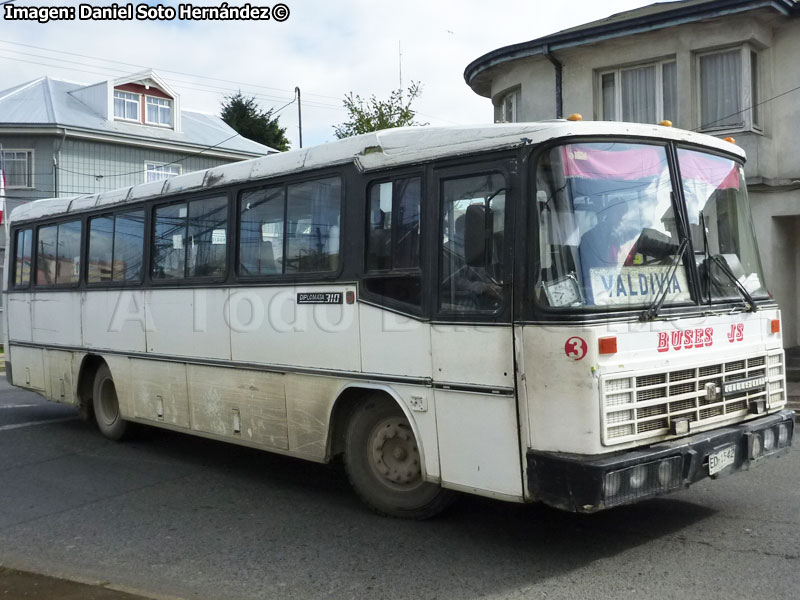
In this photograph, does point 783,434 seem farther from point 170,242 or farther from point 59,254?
point 59,254

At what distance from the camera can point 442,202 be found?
602cm

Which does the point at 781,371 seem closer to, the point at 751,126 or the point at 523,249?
the point at 523,249

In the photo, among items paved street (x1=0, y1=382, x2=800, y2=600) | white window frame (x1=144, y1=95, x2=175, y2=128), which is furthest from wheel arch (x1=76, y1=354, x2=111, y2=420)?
white window frame (x1=144, y1=95, x2=175, y2=128)

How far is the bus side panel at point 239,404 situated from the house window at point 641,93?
9950 millimetres

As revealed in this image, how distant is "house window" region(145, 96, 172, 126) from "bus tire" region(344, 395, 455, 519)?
31.1 meters

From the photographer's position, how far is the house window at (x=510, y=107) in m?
17.9

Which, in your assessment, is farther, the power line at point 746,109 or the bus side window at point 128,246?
the power line at point 746,109

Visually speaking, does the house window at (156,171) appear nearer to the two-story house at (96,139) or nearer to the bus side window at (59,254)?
the two-story house at (96,139)

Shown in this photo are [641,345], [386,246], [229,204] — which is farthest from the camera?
[229,204]

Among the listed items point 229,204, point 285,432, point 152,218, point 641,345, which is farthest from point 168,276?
point 641,345

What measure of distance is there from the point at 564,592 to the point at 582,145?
8.77 feet

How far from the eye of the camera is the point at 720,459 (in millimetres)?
5648

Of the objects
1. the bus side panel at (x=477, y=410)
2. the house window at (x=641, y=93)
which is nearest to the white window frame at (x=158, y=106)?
the house window at (x=641, y=93)

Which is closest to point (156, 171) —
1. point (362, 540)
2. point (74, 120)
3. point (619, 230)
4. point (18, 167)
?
point (74, 120)
